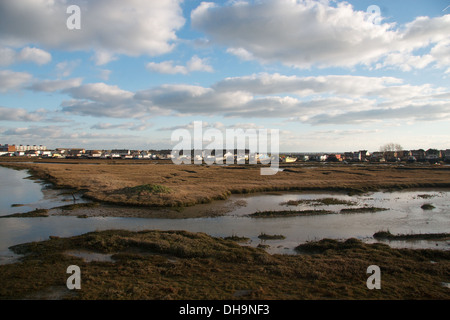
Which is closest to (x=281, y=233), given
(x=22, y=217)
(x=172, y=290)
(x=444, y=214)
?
(x=172, y=290)

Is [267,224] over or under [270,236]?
under

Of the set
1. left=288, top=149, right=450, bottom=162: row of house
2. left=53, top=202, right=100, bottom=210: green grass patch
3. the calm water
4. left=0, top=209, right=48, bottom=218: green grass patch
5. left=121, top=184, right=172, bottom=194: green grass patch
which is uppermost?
left=288, top=149, right=450, bottom=162: row of house

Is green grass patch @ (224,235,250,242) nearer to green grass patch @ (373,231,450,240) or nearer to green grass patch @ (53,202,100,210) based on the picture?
green grass patch @ (373,231,450,240)

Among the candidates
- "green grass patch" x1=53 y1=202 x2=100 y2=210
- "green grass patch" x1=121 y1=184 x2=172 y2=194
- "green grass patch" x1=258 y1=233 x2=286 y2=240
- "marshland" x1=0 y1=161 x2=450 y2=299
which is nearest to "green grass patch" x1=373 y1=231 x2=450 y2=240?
"marshland" x1=0 y1=161 x2=450 y2=299

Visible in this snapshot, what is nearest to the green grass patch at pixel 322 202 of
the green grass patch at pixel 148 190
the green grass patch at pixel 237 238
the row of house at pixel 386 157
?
the green grass patch at pixel 148 190

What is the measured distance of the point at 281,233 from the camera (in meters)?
19.7

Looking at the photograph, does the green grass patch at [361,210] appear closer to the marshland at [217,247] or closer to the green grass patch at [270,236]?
the marshland at [217,247]

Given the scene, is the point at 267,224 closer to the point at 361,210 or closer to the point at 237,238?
the point at 237,238

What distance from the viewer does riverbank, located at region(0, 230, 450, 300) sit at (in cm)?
984

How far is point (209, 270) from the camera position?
1220 centimetres

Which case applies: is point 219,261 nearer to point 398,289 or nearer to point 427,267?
point 398,289

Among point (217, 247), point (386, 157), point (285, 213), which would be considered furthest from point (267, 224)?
point (386, 157)

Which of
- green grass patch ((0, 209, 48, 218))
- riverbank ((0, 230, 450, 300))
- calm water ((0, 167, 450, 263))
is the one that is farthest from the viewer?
green grass patch ((0, 209, 48, 218))

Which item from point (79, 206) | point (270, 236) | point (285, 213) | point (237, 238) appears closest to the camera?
point (237, 238)
